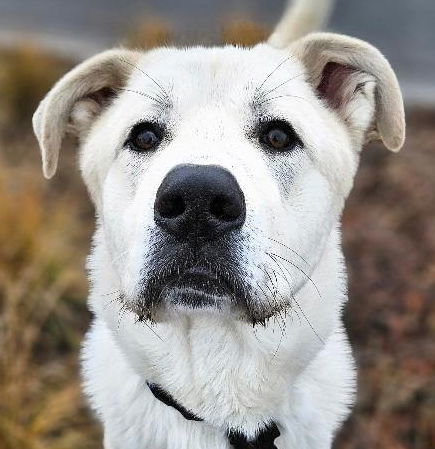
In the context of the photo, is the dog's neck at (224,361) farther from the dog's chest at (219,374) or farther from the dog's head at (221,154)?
the dog's head at (221,154)

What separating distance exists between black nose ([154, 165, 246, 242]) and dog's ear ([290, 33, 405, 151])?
2.76ft

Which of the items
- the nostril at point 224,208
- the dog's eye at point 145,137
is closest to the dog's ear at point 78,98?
the dog's eye at point 145,137

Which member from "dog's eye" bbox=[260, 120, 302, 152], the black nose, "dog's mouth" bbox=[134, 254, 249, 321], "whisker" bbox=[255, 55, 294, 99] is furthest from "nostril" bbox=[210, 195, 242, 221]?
"whisker" bbox=[255, 55, 294, 99]

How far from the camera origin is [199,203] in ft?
7.66

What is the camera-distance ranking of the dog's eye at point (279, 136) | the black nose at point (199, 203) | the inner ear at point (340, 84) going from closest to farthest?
1. the black nose at point (199, 203)
2. the dog's eye at point (279, 136)
3. the inner ear at point (340, 84)

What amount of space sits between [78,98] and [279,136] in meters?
0.84

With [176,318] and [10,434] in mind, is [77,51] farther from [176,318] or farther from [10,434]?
[176,318]

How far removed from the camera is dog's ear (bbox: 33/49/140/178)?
2963 mm

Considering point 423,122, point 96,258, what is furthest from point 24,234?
point 423,122

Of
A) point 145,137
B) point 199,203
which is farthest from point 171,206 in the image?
point 145,137

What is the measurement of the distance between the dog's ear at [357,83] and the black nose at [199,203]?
84 cm

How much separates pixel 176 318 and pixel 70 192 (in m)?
3.75

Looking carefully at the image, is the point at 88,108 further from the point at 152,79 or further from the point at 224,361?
the point at 224,361

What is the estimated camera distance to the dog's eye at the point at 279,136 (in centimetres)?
276
